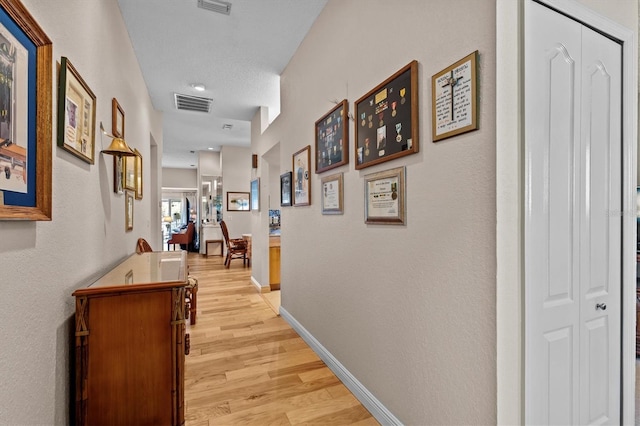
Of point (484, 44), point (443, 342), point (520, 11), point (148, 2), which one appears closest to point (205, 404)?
point (443, 342)

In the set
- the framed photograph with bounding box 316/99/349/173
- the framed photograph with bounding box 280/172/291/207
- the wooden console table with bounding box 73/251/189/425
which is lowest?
the wooden console table with bounding box 73/251/189/425

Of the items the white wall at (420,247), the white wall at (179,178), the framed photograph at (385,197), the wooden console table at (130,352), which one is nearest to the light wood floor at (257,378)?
the white wall at (420,247)

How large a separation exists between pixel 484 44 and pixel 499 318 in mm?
1066

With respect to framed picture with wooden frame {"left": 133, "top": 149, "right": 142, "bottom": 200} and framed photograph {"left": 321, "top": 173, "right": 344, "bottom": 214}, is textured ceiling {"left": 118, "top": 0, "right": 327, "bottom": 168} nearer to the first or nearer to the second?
framed picture with wooden frame {"left": 133, "top": 149, "right": 142, "bottom": 200}

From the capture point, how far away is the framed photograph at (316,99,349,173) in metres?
2.24

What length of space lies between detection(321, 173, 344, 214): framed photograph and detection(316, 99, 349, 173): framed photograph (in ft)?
0.32

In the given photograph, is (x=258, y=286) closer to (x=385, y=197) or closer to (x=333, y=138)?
(x=333, y=138)

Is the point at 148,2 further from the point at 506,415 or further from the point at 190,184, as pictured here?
the point at 190,184

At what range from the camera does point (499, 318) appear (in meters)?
1.16

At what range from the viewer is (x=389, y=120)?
5.78 ft

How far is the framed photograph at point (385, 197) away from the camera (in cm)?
166

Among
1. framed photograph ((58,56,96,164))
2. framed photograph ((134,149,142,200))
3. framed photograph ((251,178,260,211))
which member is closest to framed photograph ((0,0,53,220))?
framed photograph ((58,56,96,164))

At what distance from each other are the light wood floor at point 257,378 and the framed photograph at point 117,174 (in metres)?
1.58

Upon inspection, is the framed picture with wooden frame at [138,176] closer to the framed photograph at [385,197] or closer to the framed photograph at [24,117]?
the framed photograph at [24,117]
